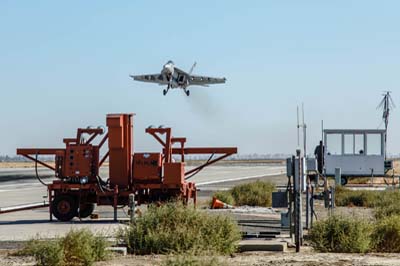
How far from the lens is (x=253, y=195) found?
34.6m

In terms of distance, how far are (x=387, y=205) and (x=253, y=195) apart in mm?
8407

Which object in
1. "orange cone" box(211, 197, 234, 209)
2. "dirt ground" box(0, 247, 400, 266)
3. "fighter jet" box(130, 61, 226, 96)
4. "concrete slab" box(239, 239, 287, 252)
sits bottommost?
"dirt ground" box(0, 247, 400, 266)

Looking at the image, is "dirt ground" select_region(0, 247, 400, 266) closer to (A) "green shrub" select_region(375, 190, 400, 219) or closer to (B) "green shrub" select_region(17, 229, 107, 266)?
(B) "green shrub" select_region(17, 229, 107, 266)

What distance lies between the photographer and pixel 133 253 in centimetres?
1609

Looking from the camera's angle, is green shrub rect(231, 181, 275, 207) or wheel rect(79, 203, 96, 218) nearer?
wheel rect(79, 203, 96, 218)

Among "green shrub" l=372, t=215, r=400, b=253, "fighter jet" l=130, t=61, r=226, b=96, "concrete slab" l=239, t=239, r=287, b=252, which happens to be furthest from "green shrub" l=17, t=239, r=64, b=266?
"fighter jet" l=130, t=61, r=226, b=96

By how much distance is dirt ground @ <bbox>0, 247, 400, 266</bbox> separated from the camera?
14.4m

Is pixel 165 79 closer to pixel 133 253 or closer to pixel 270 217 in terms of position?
pixel 270 217

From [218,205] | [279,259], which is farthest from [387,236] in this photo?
[218,205]

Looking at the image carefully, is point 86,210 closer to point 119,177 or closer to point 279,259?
point 119,177

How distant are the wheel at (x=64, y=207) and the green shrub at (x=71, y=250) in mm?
10319

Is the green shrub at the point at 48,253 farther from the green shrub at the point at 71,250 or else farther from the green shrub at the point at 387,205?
the green shrub at the point at 387,205

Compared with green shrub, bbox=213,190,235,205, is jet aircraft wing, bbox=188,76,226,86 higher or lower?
higher

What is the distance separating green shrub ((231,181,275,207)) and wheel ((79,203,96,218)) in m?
8.78
